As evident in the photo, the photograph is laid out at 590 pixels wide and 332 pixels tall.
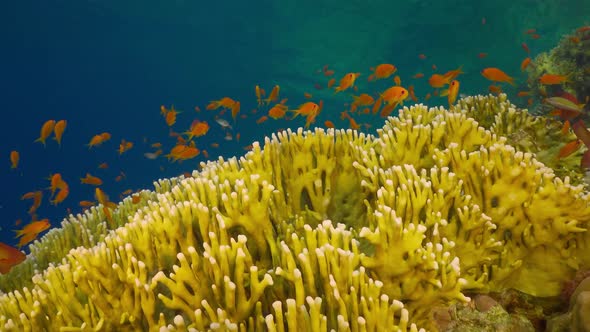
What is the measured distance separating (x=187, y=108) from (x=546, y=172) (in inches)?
3376

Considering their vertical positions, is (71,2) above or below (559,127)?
above

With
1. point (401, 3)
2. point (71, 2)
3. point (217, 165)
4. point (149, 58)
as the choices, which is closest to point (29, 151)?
point (149, 58)

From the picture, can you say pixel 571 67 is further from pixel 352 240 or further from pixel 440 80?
pixel 352 240

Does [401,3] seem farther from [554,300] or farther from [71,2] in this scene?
[71,2]

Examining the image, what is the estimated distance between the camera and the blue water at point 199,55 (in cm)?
3212

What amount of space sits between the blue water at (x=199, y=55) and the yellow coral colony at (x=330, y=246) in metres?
21.5

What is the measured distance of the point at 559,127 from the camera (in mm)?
4195

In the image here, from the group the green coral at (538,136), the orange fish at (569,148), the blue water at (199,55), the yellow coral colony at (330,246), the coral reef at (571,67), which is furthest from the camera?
the blue water at (199,55)

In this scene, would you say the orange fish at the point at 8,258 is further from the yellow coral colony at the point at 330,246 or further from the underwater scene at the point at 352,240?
the yellow coral colony at the point at 330,246

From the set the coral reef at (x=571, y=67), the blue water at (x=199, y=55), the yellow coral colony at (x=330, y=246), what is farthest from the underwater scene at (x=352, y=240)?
the blue water at (x=199, y=55)

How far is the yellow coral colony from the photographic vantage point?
6.91ft

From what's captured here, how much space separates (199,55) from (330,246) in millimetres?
58449

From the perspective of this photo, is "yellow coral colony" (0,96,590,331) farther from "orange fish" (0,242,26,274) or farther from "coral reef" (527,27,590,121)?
"coral reef" (527,27,590,121)

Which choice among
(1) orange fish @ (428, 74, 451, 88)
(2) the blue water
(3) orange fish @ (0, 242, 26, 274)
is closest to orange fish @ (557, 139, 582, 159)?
(1) orange fish @ (428, 74, 451, 88)
